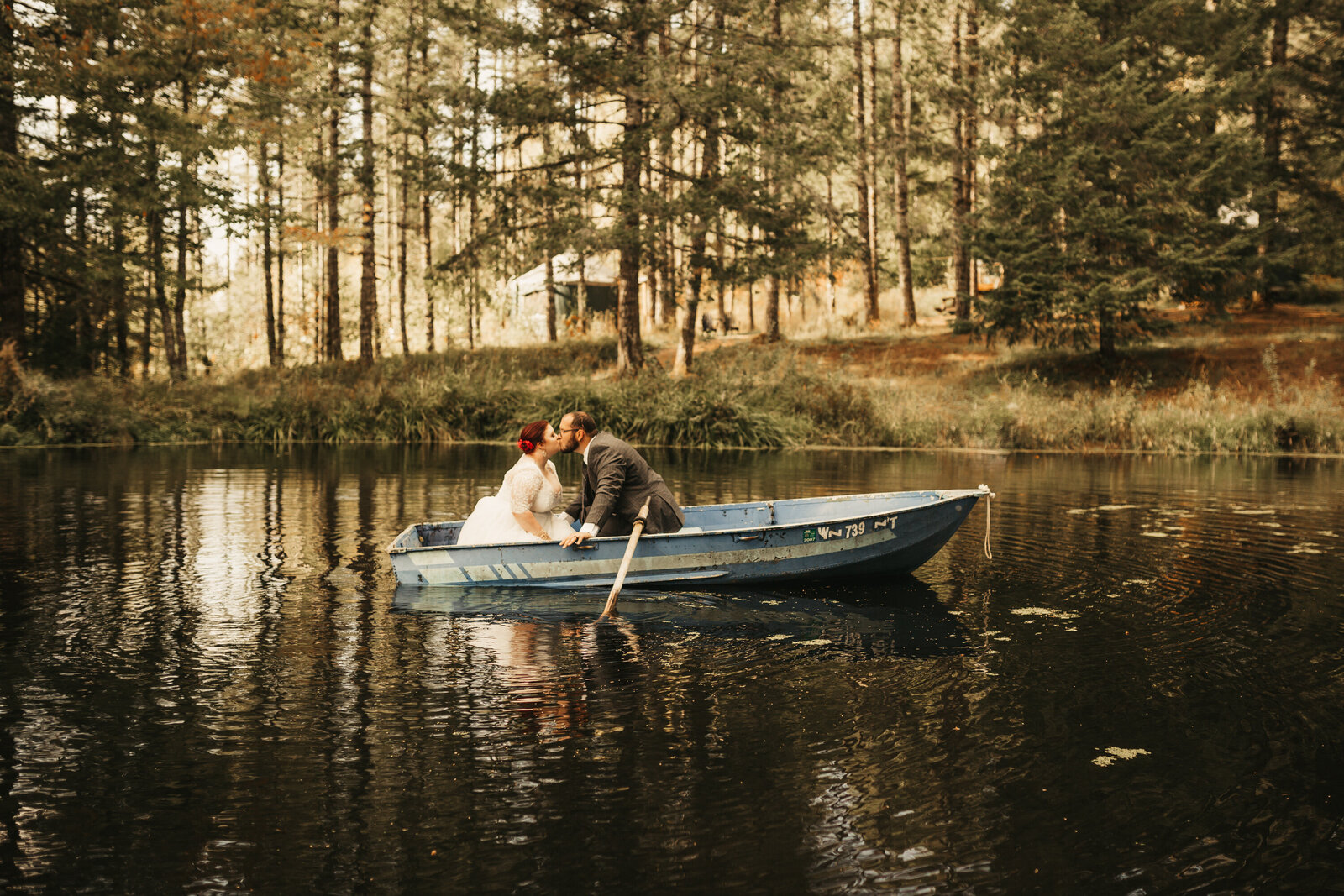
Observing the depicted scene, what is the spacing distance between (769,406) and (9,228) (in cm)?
1650

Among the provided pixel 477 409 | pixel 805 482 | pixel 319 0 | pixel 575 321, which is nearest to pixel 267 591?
pixel 805 482

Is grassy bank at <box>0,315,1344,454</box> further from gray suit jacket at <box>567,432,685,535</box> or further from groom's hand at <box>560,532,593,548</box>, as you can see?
groom's hand at <box>560,532,593,548</box>

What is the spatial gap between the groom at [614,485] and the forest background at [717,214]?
51.1ft

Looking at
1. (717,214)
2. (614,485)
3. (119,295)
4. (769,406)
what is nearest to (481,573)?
(614,485)

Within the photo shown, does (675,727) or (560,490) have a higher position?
(560,490)

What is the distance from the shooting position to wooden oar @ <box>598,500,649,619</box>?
27.5 feet

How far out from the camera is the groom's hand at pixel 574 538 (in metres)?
8.94

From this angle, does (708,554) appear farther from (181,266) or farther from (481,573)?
(181,266)

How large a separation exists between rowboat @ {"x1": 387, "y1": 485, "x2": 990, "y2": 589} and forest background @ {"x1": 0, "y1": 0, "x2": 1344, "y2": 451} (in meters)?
15.8

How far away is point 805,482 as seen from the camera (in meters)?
17.2

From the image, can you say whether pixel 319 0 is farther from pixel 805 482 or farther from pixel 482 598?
pixel 482 598

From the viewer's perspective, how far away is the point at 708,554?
914cm

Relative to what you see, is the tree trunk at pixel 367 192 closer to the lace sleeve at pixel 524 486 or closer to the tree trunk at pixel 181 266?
the tree trunk at pixel 181 266

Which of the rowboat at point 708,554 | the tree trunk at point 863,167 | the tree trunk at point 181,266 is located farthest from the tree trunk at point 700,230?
the rowboat at point 708,554
